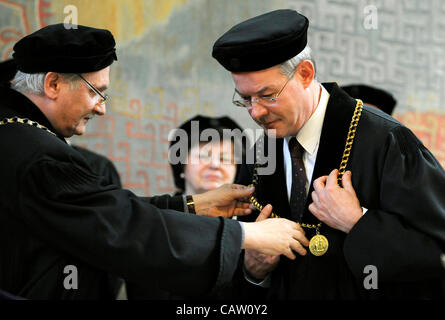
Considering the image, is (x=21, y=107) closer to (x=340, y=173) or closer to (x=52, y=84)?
(x=52, y=84)

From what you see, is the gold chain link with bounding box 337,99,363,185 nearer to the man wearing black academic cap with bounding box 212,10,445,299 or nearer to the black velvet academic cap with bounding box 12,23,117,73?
the man wearing black academic cap with bounding box 212,10,445,299

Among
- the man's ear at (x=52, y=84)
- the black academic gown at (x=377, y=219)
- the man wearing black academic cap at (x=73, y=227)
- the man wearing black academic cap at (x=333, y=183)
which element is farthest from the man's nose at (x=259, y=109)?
the man's ear at (x=52, y=84)

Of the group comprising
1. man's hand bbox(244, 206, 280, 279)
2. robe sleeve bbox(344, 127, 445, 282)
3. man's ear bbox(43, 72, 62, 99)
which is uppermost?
man's ear bbox(43, 72, 62, 99)

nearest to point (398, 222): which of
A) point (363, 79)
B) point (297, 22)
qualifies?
point (297, 22)

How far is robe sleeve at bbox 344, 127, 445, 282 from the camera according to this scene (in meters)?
2.56

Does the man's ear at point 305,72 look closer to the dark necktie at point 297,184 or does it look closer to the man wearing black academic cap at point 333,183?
the man wearing black academic cap at point 333,183

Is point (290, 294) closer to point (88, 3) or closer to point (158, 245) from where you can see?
point (158, 245)

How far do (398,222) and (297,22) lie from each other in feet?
3.33

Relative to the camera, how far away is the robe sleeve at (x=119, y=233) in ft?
8.55

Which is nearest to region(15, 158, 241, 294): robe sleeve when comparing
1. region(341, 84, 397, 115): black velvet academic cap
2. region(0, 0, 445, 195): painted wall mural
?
region(341, 84, 397, 115): black velvet academic cap

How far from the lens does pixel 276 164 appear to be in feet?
10.2

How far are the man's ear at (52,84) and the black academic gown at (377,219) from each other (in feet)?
3.68

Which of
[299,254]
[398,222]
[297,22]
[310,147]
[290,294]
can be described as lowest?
[290,294]

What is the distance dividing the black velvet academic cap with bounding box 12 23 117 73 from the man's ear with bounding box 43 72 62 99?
0.10 ft
